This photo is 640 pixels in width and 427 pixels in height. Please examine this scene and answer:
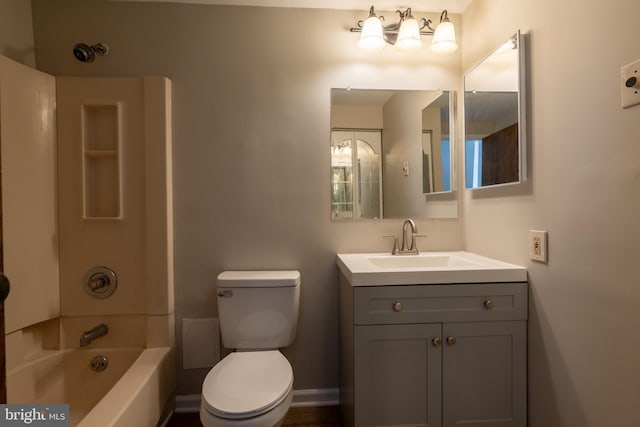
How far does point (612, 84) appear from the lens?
1.03 meters

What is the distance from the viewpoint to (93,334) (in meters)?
1.65

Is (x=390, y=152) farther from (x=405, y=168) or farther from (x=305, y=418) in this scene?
(x=305, y=418)

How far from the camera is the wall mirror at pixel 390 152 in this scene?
1904 mm

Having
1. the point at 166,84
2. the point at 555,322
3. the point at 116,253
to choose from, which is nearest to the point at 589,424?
the point at 555,322

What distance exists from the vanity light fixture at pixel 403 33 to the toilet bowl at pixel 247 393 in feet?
5.62

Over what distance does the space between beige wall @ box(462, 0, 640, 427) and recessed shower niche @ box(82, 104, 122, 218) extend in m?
2.05

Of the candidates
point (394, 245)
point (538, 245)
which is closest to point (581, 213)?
point (538, 245)

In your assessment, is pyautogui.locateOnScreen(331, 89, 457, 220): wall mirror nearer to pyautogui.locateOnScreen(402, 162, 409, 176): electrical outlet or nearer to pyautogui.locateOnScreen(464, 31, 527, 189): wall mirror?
pyautogui.locateOnScreen(402, 162, 409, 176): electrical outlet

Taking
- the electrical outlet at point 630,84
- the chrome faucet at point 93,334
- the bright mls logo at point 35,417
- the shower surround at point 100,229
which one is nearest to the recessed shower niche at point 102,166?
the shower surround at point 100,229

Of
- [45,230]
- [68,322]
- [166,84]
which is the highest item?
[166,84]

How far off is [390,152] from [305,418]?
156cm

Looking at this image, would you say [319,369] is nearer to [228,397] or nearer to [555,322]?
[228,397]

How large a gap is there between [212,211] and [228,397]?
3.19 ft

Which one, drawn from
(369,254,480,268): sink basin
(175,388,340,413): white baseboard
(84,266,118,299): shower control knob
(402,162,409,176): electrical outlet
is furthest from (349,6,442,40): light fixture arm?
(175,388,340,413): white baseboard
